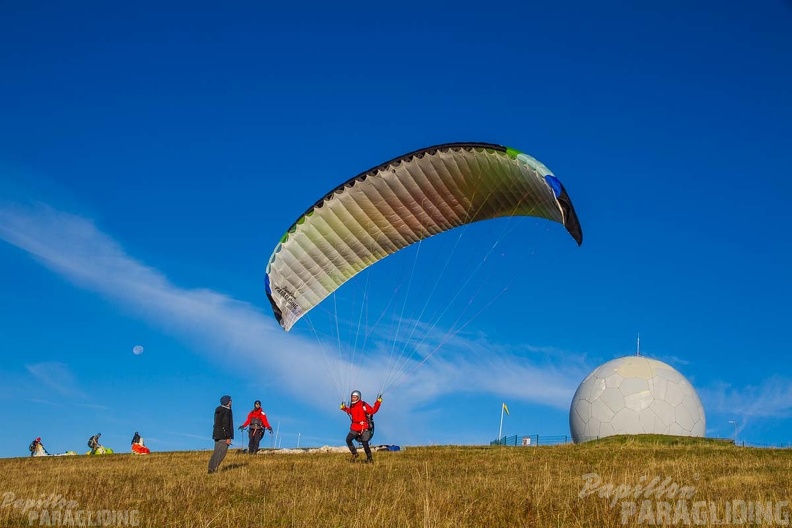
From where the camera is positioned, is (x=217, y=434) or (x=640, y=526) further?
(x=217, y=434)

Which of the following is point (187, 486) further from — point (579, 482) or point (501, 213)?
point (501, 213)

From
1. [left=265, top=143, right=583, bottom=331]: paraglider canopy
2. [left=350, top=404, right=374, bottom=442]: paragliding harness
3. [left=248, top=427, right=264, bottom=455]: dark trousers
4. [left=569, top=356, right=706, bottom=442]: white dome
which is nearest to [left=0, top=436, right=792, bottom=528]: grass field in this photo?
[left=350, top=404, right=374, bottom=442]: paragliding harness

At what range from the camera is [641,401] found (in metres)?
34.2

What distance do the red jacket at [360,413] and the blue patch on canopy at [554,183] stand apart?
22.9ft

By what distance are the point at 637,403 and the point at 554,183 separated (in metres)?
20.8

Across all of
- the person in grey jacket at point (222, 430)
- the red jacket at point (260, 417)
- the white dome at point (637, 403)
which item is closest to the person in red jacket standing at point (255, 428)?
the red jacket at point (260, 417)

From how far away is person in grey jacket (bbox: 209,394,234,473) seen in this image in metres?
16.3

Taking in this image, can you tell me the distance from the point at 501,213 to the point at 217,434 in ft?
32.6

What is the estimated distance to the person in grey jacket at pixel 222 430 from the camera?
16281 millimetres

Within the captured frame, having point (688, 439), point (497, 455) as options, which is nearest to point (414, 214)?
point (497, 455)

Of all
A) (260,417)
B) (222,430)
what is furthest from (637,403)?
(222,430)

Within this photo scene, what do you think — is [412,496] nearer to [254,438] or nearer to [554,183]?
[554,183]

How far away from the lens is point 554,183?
661 inches

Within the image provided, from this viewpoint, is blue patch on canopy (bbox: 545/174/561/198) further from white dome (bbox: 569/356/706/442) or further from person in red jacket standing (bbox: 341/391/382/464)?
white dome (bbox: 569/356/706/442)
